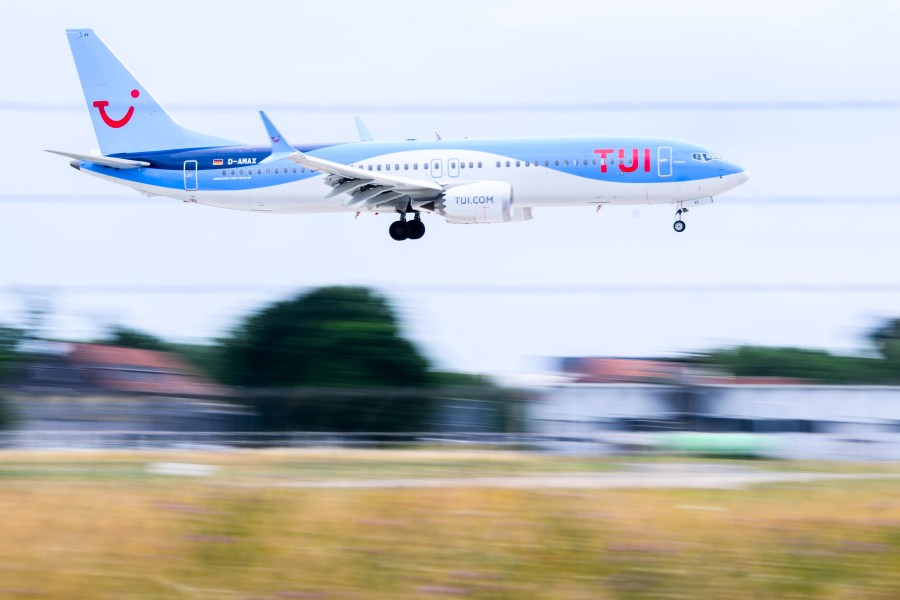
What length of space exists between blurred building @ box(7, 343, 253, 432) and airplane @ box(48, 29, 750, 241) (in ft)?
49.3

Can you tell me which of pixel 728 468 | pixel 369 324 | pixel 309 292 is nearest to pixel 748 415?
pixel 728 468

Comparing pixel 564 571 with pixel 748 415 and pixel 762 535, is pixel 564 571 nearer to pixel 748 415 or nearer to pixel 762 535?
pixel 762 535

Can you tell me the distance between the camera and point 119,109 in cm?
4522

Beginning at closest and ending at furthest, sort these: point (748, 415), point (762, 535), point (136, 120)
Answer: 1. point (762, 535)
2. point (748, 415)
3. point (136, 120)

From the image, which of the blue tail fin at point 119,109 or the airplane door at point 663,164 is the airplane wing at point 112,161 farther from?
the airplane door at point 663,164

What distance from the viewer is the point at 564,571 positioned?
1221cm

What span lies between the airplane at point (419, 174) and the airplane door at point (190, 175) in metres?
0.03

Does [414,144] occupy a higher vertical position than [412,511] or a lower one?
higher

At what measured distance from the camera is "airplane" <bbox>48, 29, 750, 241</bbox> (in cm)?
3675

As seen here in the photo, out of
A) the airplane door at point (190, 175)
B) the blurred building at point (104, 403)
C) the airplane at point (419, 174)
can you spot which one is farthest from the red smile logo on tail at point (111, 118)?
the blurred building at point (104, 403)

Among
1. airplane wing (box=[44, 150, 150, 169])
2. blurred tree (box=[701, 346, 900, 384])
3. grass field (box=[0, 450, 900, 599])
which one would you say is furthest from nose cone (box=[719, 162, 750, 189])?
grass field (box=[0, 450, 900, 599])

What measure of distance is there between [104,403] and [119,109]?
29.7 m

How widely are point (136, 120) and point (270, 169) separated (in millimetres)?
7231

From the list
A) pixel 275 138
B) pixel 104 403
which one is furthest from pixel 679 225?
pixel 104 403
